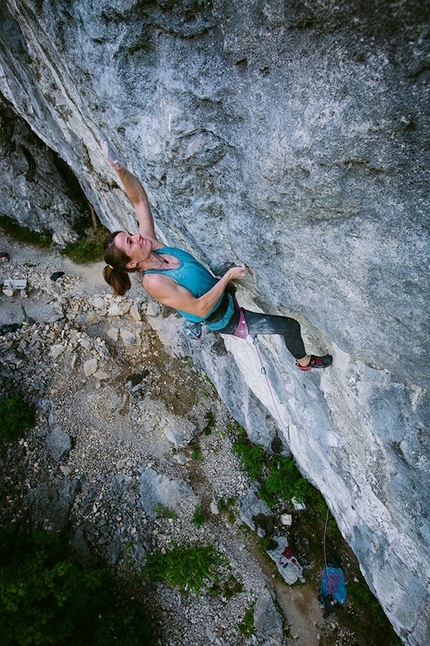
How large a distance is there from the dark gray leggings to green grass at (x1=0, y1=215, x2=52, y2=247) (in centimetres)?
1151

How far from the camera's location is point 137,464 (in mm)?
10016

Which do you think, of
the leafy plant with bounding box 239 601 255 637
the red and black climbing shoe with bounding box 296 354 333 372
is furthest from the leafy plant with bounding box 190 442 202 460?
the red and black climbing shoe with bounding box 296 354 333 372

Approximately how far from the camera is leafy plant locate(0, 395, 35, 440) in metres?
9.98

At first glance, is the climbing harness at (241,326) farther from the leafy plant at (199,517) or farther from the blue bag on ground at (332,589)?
the blue bag on ground at (332,589)

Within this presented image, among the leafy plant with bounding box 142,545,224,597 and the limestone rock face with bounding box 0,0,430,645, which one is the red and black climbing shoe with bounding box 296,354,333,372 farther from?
the leafy plant with bounding box 142,545,224,597

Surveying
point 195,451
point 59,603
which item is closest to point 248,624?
point 195,451

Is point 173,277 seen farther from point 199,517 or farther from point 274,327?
point 199,517

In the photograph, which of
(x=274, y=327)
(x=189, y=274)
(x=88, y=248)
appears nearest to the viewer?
(x=189, y=274)

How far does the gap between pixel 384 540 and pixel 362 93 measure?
6.44m

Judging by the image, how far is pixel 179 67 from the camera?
10.9 ft

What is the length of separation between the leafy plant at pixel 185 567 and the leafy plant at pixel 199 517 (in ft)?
1.74

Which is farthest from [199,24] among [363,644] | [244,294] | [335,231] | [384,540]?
[363,644]

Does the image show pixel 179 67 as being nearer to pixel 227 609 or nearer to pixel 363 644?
pixel 227 609

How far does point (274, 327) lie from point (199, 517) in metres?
6.58
